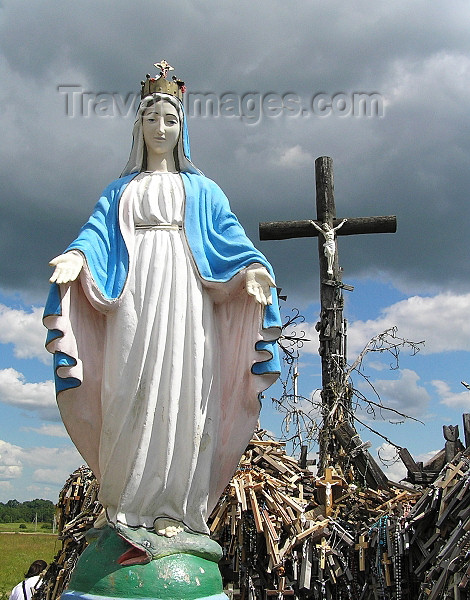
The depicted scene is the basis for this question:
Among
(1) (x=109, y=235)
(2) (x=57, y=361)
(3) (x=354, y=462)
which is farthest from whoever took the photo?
(3) (x=354, y=462)

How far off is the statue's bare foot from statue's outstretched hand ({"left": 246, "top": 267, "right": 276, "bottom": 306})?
141 cm

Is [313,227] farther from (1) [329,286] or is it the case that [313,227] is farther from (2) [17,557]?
(2) [17,557]

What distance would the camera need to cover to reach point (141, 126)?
506 cm

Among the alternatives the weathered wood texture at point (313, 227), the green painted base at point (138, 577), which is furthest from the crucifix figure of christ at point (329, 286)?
the green painted base at point (138, 577)

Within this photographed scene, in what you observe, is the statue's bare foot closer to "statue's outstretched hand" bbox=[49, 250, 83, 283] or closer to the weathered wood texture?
"statue's outstretched hand" bbox=[49, 250, 83, 283]

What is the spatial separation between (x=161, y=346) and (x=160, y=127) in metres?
1.65

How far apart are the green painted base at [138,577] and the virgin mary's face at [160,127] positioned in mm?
2609

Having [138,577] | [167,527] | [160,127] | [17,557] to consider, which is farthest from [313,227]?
[17,557]

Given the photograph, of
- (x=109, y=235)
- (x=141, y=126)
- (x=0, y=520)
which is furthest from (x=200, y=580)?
(x=0, y=520)

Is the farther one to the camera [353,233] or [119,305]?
[353,233]

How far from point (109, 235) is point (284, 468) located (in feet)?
12.8

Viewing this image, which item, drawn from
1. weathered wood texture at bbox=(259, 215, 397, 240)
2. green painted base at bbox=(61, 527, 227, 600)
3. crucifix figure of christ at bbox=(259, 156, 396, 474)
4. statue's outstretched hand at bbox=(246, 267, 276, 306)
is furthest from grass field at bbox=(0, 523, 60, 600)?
statue's outstretched hand at bbox=(246, 267, 276, 306)

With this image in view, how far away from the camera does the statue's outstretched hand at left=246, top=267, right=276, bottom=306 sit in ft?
14.4

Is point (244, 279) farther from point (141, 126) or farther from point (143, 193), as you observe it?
point (141, 126)
